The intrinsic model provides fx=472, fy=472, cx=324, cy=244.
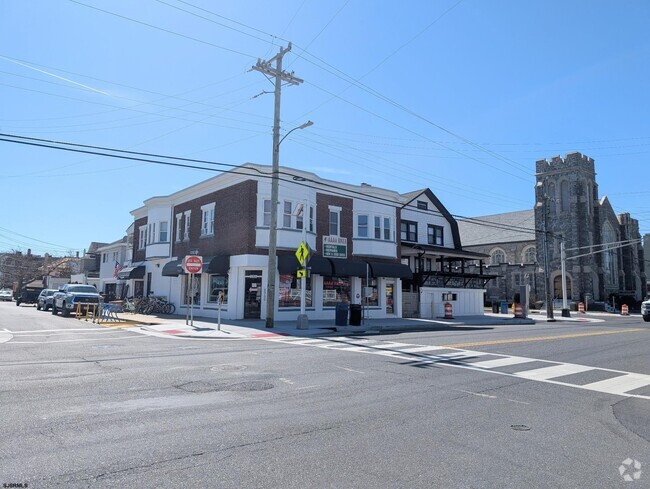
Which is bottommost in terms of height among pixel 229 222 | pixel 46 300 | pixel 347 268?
pixel 46 300

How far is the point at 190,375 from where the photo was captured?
360 inches

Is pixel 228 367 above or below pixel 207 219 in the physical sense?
below

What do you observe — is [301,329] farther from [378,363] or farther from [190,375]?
[190,375]

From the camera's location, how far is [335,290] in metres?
27.8

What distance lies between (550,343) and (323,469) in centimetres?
1464

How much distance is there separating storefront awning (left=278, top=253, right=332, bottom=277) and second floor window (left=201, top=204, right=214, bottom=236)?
18.6 feet

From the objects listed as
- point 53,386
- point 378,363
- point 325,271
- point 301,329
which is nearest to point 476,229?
point 325,271

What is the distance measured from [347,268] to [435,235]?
12.6 m

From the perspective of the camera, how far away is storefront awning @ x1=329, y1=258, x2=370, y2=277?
2645 centimetres

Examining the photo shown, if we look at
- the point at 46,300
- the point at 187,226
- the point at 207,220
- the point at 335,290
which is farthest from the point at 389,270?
the point at 46,300

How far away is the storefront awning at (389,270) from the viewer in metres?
28.3

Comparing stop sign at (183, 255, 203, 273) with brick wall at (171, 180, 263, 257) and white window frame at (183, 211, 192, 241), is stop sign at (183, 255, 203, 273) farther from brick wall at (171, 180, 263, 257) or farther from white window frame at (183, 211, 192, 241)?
white window frame at (183, 211, 192, 241)

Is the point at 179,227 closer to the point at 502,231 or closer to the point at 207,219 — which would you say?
the point at 207,219

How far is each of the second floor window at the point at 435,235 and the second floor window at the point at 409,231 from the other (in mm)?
1548
